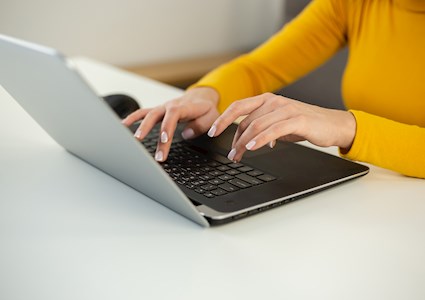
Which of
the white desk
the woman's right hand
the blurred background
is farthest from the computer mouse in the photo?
the blurred background

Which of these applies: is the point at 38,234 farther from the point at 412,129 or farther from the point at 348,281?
the point at 412,129

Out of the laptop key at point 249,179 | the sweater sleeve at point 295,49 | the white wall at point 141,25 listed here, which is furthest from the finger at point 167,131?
the white wall at point 141,25

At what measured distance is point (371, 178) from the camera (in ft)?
2.51

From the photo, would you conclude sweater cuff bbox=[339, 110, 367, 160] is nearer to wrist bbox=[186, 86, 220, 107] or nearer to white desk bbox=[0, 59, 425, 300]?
white desk bbox=[0, 59, 425, 300]

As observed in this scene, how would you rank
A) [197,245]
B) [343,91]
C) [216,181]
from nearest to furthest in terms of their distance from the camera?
[197,245] → [216,181] → [343,91]

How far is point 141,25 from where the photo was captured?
1964mm

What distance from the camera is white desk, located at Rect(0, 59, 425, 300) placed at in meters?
0.51

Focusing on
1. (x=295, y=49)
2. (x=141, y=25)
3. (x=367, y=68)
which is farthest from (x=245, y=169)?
(x=141, y=25)

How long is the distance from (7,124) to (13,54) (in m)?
0.39

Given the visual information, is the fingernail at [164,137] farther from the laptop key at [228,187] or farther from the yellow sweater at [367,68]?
the yellow sweater at [367,68]

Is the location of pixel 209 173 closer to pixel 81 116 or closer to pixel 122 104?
pixel 81 116

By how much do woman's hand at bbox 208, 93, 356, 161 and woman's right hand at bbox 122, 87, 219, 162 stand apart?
58 millimetres

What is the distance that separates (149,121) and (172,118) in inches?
1.3

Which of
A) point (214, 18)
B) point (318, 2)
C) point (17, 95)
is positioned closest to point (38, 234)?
point (17, 95)
